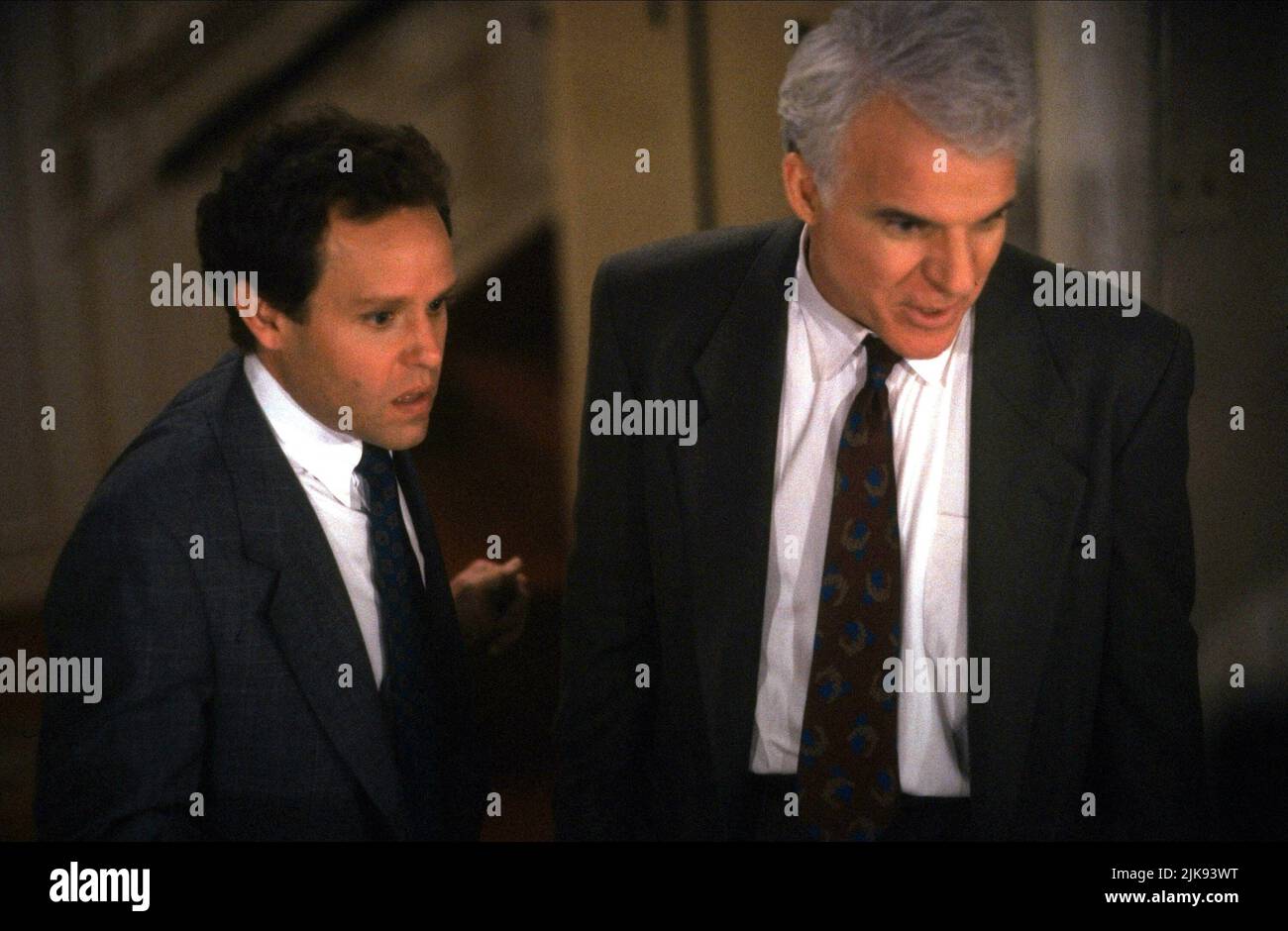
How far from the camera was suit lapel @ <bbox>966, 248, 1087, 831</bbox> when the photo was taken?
240 cm

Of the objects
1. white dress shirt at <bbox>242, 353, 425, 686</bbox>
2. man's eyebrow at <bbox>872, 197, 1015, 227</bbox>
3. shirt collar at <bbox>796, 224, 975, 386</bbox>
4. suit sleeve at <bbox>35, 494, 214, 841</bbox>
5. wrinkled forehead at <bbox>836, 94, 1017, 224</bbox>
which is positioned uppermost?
wrinkled forehead at <bbox>836, 94, 1017, 224</bbox>

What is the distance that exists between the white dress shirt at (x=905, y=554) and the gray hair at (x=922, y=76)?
368mm

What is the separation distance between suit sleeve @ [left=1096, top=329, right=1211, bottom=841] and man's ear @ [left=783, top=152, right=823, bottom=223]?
645mm

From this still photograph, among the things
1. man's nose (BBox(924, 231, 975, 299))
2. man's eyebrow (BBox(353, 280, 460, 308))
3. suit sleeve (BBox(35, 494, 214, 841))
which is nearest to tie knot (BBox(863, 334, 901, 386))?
man's nose (BBox(924, 231, 975, 299))

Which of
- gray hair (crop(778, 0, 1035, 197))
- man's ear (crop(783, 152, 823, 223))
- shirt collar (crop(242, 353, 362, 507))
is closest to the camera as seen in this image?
gray hair (crop(778, 0, 1035, 197))

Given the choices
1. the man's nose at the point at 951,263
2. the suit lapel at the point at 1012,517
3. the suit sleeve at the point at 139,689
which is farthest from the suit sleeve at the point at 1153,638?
the suit sleeve at the point at 139,689

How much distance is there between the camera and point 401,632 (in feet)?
8.34

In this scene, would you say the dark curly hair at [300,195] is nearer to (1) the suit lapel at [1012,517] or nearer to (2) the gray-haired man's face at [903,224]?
(2) the gray-haired man's face at [903,224]

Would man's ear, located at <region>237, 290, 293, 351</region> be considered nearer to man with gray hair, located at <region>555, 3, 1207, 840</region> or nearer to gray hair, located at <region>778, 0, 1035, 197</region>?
man with gray hair, located at <region>555, 3, 1207, 840</region>

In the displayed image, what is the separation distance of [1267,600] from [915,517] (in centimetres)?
73

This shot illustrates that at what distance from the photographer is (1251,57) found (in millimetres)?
2562

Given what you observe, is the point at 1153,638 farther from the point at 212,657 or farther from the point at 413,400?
the point at 212,657

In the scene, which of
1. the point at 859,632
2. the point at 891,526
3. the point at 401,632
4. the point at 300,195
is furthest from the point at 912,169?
the point at 401,632
